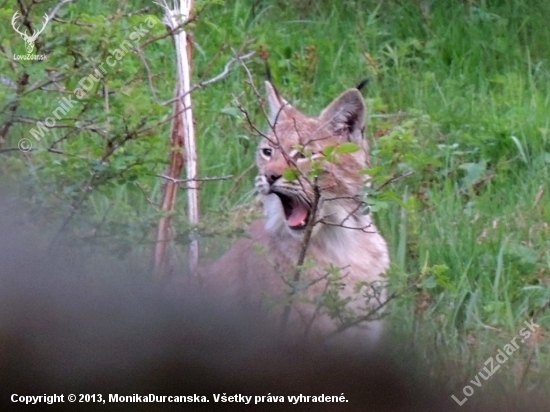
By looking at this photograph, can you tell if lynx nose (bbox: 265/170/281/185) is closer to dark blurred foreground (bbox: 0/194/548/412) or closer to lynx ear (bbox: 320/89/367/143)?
lynx ear (bbox: 320/89/367/143)

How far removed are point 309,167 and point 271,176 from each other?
17 cm

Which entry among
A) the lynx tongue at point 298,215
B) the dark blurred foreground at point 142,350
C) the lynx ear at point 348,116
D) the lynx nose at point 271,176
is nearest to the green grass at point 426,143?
the lynx ear at point 348,116

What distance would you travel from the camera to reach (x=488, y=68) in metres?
6.96

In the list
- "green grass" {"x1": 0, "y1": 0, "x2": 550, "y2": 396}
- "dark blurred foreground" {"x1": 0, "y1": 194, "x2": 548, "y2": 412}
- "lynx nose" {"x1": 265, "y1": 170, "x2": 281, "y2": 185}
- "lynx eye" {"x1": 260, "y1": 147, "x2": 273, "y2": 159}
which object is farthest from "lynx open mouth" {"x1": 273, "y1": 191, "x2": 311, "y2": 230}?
"dark blurred foreground" {"x1": 0, "y1": 194, "x2": 548, "y2": 412}

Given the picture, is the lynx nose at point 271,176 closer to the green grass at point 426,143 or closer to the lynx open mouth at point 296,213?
the lynx open mouth at point 296,213

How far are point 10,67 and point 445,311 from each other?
214cm

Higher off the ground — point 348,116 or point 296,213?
point 348,116

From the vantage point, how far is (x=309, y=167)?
13.5 feet

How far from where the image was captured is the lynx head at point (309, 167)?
4.06 m

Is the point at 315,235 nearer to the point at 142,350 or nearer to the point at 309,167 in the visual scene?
the point at 309,167

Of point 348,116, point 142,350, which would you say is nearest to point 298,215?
point 348,116

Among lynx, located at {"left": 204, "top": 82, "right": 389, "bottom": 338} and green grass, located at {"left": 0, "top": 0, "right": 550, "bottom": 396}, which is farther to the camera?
green grass, located at {"left": 0, "top": 0, "right": 550, "bottom": 396}

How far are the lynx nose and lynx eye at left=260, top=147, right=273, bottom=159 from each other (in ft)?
1.00

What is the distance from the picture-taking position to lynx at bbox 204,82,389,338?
3691 mm
